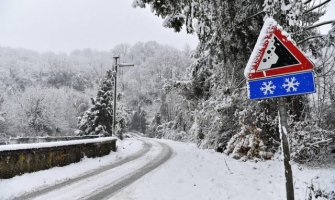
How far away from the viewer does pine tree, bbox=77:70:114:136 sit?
38.5m

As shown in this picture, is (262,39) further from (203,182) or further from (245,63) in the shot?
(245,63)

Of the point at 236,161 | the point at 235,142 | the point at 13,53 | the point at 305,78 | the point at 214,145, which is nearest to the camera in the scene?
the point at 305,78

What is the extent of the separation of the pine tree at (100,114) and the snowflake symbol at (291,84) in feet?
118

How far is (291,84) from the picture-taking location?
344cm

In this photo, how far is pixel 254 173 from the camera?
11266 mm

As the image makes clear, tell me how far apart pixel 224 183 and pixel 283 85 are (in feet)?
21.4

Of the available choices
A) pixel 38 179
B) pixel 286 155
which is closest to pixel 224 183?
pixel 286 155

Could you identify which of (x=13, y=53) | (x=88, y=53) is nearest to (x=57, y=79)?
(x=13, y=53)

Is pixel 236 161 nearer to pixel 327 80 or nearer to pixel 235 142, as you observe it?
pixel 235 142

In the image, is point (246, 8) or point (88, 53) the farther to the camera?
point (88, 53)

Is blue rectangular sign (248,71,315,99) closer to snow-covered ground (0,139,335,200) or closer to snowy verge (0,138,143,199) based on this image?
snow-covered ground (0,139,335,200)

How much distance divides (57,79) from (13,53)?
134 feet

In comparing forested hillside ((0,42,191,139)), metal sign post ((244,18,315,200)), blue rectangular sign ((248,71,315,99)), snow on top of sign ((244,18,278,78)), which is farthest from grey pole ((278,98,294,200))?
forested hillside ((0,42,191,139))

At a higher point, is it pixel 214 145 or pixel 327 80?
pixel 327 80
